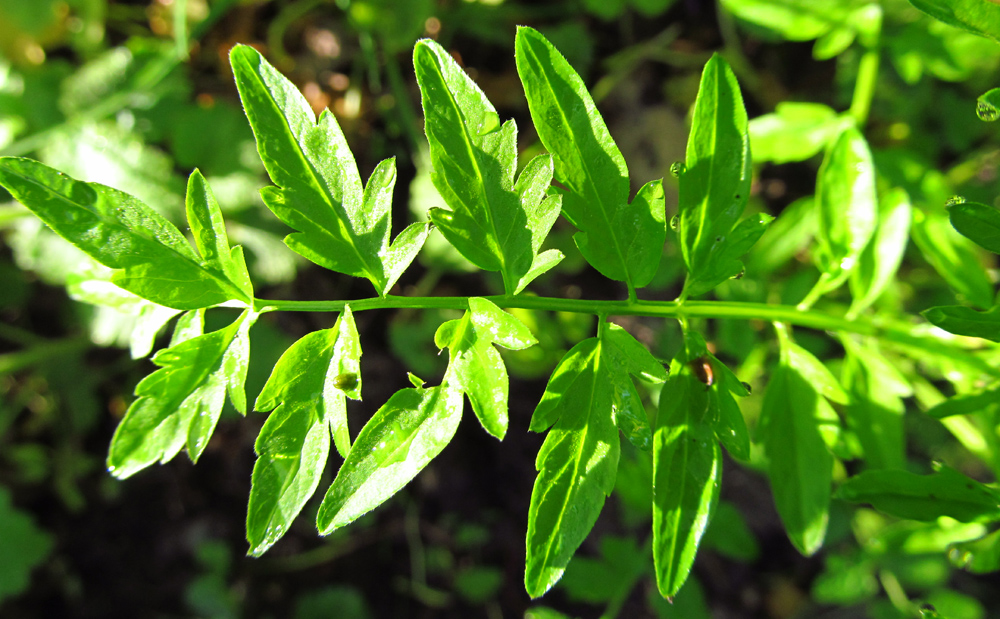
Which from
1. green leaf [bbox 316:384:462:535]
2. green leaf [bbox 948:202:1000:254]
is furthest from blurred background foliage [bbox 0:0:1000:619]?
green leaf [bbox 316:384:462:535]

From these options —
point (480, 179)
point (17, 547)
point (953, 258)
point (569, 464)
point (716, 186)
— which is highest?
point (480, 179)

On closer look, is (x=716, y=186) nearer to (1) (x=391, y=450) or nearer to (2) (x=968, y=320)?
(2) (x=968, y=320)

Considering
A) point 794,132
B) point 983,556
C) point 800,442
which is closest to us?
point 983,556

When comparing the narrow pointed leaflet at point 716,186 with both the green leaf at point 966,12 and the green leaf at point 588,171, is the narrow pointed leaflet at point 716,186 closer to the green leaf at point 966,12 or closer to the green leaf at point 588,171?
the green leaf at point 588,171

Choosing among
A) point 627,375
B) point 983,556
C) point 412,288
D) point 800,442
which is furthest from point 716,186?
point 412,288

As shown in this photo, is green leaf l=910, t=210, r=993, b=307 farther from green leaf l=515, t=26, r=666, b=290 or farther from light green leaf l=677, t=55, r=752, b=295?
green leaf l=515, t=26, r=666, b=290
